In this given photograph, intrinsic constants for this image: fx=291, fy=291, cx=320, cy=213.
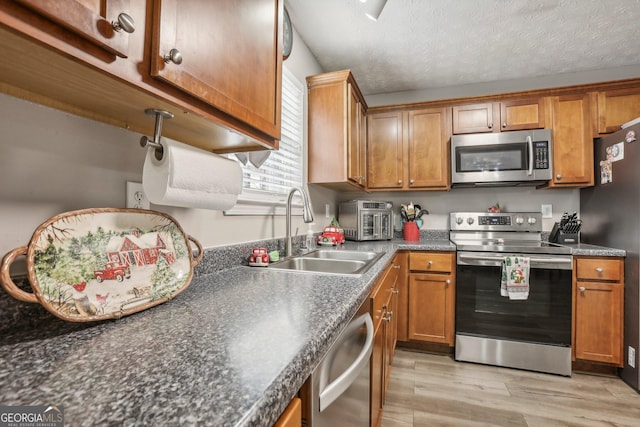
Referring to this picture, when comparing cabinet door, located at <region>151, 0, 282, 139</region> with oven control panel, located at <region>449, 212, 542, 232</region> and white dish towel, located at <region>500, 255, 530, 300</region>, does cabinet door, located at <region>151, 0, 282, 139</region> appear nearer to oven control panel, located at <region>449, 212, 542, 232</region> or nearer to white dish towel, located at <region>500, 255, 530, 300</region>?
white dish towel, located at <region>500, 255, 530, 300</region>

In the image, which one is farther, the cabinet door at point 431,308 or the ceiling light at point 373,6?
the cabinet door at point 431,308

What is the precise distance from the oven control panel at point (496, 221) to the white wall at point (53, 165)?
261cm

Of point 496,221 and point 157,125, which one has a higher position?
point 157,125

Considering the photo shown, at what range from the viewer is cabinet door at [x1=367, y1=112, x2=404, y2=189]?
2813 mm

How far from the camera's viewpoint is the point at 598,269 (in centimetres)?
202

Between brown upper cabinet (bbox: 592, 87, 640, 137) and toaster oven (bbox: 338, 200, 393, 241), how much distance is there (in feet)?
5.78

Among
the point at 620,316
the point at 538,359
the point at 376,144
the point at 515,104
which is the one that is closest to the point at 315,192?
the point at 376,144

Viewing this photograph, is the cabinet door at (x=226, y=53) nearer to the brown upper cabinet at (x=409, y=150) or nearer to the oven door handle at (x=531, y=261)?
the oven door handle at (x=531, y=261)

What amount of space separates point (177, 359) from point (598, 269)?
8.72 feet

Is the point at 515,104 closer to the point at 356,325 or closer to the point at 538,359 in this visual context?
the point at 538,359

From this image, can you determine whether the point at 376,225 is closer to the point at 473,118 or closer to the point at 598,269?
the point at 473,118

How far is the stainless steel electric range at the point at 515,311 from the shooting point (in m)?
Result: 2.04

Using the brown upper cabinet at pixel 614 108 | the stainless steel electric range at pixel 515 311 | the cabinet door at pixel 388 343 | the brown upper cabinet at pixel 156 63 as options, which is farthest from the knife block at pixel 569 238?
the brown upper cabinet at pixel 156 63

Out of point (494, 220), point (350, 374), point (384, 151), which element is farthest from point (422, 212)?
point (350, 374)
